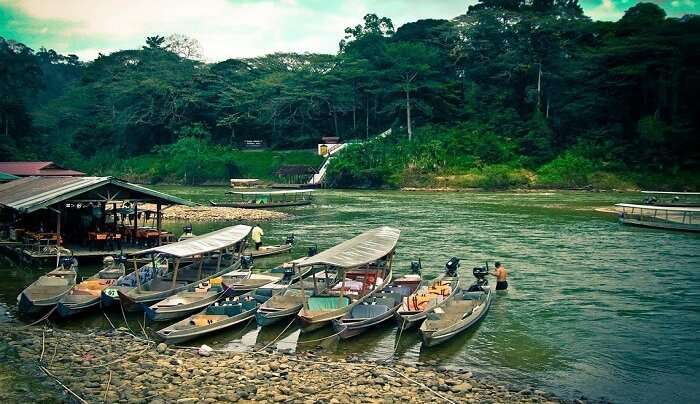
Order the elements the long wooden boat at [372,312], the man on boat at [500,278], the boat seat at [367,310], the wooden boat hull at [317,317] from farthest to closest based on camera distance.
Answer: the man on boat at [500,278] → the boat seat at [367,310] → the wooden boat hull at [317,317] → the long wooden boat at [372,312]

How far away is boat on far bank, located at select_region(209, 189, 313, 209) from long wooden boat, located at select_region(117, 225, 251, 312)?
102 ft

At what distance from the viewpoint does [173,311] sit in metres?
20.0

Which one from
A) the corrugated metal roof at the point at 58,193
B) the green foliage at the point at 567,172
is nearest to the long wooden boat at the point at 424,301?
the corrugated metal roof at the point at 58,193

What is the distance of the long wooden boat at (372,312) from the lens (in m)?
18.6

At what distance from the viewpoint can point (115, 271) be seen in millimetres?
24484

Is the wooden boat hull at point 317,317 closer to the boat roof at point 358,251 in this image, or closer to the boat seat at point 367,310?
the boat seat at point 367,310

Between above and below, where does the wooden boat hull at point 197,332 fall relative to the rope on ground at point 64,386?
above

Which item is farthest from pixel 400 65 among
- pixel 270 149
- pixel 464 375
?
pixel 464 375

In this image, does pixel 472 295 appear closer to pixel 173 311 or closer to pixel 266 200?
pixel 173 311

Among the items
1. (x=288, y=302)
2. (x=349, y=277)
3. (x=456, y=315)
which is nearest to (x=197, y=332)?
(x=288, y=302)

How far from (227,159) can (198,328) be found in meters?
82.7

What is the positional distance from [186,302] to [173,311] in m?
0.88

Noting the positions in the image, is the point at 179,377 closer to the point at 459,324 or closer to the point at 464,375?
the point at 464,375

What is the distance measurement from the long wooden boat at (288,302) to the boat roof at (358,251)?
966mm
